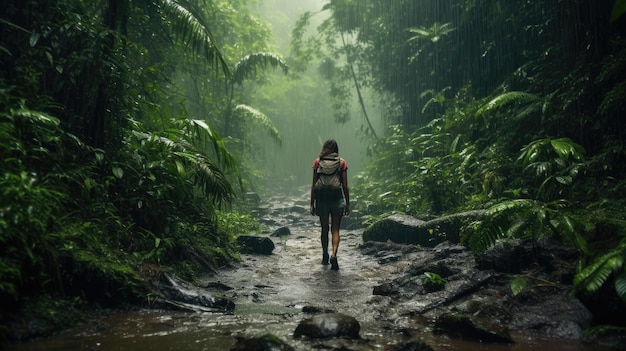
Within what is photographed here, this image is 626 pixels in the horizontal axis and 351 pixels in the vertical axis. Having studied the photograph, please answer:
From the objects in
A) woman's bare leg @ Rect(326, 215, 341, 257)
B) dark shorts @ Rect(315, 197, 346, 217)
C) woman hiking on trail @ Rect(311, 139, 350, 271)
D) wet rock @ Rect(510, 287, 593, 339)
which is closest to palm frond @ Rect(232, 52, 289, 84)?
woman hiking on trail @ Rect(311, 139, 350, 271)

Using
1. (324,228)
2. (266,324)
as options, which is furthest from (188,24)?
(266,324)

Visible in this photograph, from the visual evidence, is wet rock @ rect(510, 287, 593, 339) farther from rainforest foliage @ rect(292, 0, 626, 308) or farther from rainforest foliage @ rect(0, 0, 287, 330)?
rainforest foliage @ rect(0, 0, 287, 330)

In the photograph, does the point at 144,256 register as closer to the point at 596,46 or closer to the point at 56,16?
the point at 56,16

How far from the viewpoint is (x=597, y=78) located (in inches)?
238

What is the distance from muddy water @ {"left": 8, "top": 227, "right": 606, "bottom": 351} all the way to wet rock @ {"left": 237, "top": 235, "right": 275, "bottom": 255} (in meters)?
1.86

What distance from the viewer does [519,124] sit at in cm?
773

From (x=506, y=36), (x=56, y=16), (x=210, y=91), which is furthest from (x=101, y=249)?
(x=210, y=91)

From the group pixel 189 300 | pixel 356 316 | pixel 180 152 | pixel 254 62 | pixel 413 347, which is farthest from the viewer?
pixel 254 62

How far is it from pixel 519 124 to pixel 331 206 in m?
4.14

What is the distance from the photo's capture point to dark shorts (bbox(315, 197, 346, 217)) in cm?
616

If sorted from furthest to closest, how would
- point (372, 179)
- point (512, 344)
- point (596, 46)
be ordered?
point (372, 179), point (596, 46), point (512, 344)

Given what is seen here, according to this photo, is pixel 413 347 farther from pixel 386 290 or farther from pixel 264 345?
pixel 386 290

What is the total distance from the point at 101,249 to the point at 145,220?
1.21m

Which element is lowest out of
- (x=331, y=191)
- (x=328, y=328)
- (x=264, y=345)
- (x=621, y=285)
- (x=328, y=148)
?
(x=264, y=345)
